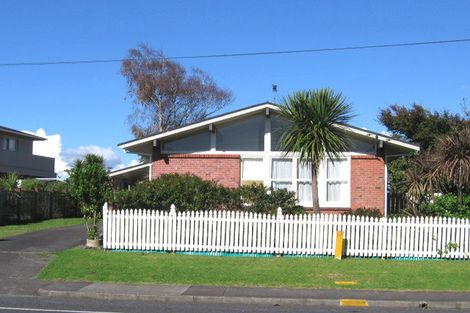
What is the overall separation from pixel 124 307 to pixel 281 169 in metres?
12.1

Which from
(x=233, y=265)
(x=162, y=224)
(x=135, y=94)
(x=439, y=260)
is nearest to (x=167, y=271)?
(x=233, y=265)

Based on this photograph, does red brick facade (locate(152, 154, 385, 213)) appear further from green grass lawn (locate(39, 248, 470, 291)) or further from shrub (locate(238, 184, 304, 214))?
green grass lawn (locate(39, 248, 470, 291))

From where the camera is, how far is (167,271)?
1338 centimetres

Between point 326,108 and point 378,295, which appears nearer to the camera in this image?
point 378,295

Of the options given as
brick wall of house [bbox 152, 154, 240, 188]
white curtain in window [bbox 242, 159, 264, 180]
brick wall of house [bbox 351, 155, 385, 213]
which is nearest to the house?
brick wall of house [bbox 152, 154, 240, 188]

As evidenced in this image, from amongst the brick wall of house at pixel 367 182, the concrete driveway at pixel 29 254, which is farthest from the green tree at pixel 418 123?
the concrete driveway at pixel 29 254

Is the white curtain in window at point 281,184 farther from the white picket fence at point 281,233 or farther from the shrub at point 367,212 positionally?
the white picket fence at point 281,233

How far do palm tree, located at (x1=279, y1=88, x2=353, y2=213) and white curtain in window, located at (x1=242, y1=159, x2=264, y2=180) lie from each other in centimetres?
321

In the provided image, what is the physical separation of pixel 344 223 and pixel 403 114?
23.1m

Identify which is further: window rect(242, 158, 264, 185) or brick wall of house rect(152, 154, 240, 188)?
window rect(242, 158, 264, 185)

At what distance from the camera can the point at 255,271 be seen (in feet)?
44.6

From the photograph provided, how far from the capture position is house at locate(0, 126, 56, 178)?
44.4 m

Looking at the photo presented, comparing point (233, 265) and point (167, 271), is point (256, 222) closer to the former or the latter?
point (233, 265)

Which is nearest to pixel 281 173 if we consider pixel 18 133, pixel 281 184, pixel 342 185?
pixel 281 184
